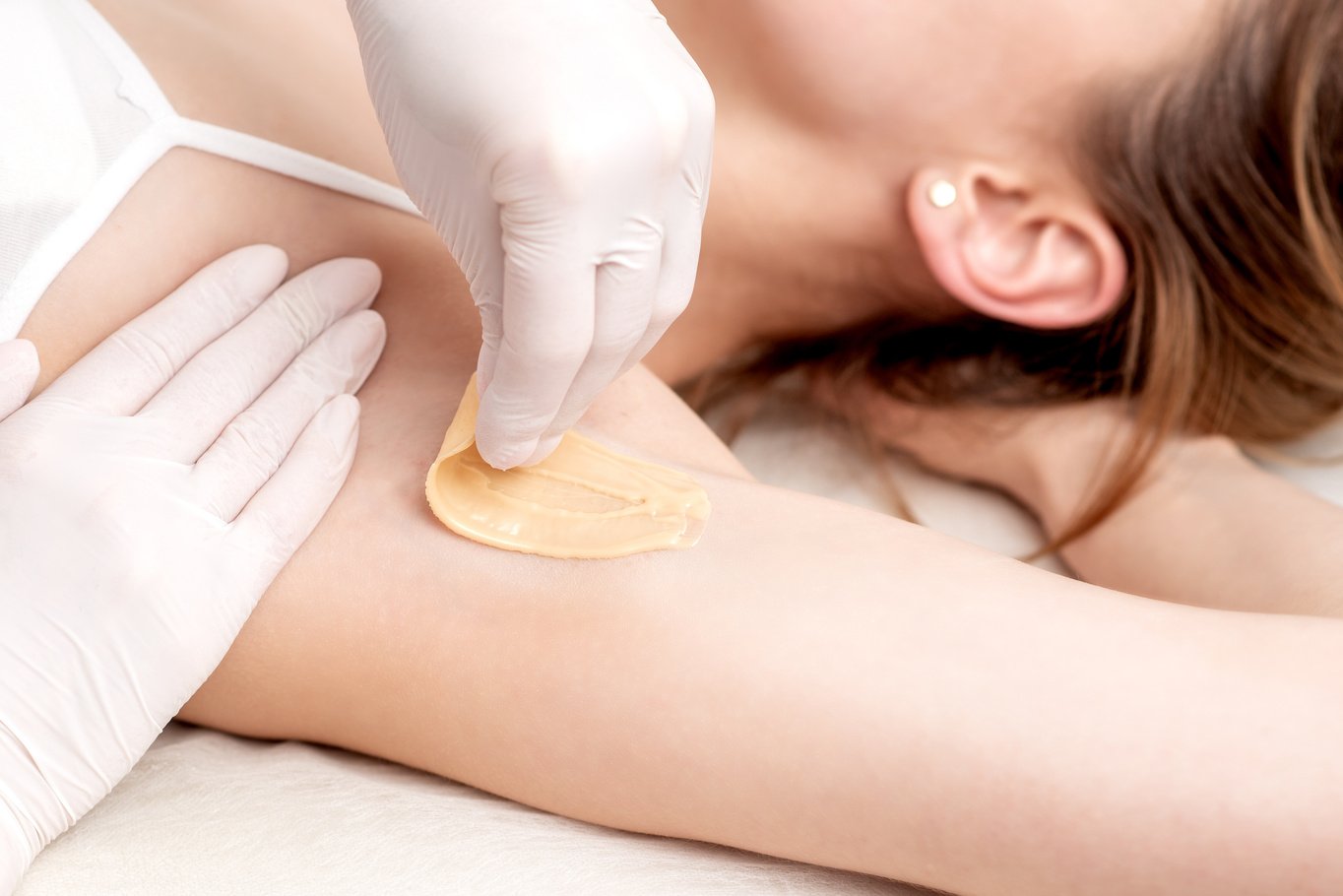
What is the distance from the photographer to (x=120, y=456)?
0.87 metres

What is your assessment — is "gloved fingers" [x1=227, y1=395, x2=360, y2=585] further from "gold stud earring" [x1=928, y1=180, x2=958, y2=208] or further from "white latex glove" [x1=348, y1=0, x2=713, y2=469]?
"gold stud earring" [x1=928, y1=180, x2=958, y2=208]

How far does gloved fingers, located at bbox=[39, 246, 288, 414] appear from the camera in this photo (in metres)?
0.91

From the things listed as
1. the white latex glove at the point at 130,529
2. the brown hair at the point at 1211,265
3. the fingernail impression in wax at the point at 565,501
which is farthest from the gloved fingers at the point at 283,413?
the brown hair at the point at 1211,265

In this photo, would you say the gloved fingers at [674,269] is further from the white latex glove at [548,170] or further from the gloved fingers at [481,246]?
the gloved fingers at [481,246]

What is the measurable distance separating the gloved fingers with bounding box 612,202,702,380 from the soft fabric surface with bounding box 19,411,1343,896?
41 cm

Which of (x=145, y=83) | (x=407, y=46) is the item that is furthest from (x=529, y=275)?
(x=145, y=83)

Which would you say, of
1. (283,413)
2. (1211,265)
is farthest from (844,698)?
(1211,265)

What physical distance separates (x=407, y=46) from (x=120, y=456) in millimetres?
397

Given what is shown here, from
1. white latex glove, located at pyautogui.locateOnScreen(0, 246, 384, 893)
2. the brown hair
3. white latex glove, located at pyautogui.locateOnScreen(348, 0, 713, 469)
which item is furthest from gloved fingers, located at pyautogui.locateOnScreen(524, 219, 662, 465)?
the brown hair

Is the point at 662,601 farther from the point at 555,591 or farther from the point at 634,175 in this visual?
the point at 634,175

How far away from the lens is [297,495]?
0.93 m

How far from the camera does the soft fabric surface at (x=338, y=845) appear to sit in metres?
0.83

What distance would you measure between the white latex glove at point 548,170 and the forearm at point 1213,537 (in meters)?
0.77

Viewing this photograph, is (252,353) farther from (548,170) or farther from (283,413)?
(548,170)
